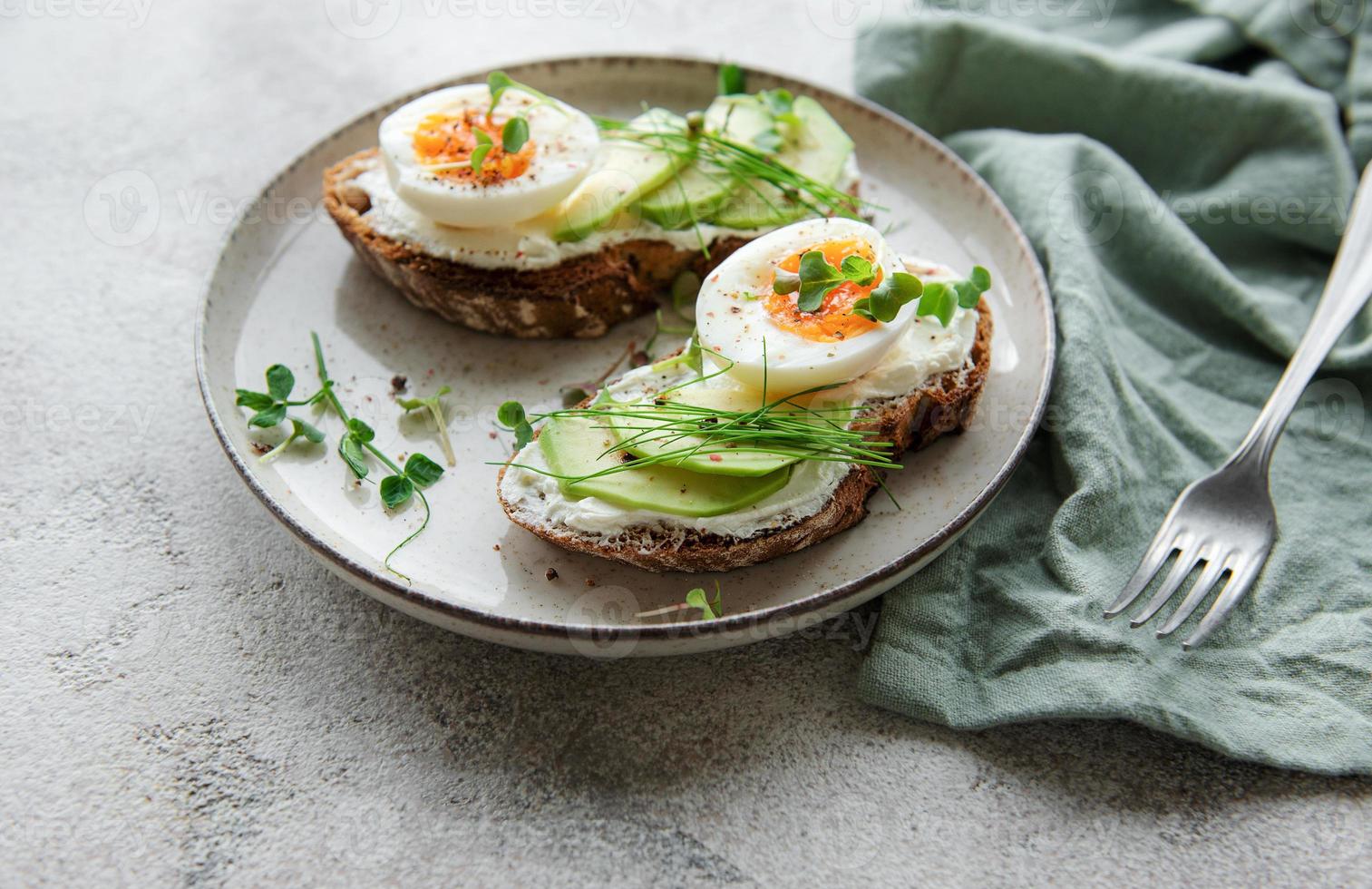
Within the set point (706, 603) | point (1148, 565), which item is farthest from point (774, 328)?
point (1148, 565)

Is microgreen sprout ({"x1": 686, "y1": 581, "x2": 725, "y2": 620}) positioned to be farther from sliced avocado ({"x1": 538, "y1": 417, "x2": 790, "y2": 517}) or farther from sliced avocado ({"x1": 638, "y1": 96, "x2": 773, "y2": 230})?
sliced avocado ({"x1": 638, "y1": 96, "x2": 773, "y2": 230})

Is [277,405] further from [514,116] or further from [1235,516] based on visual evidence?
[1235,516]

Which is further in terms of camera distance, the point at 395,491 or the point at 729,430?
the point at 395,491

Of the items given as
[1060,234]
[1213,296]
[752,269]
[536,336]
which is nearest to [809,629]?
[752,269]

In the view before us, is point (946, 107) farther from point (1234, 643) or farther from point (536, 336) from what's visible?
point (1234, 643)

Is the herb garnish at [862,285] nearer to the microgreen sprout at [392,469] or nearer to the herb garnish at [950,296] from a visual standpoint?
the herb garnish at [950,296]

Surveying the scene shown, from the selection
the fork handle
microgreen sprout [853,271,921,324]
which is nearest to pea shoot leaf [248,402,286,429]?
microgreen sprout [853,271,921,324]
